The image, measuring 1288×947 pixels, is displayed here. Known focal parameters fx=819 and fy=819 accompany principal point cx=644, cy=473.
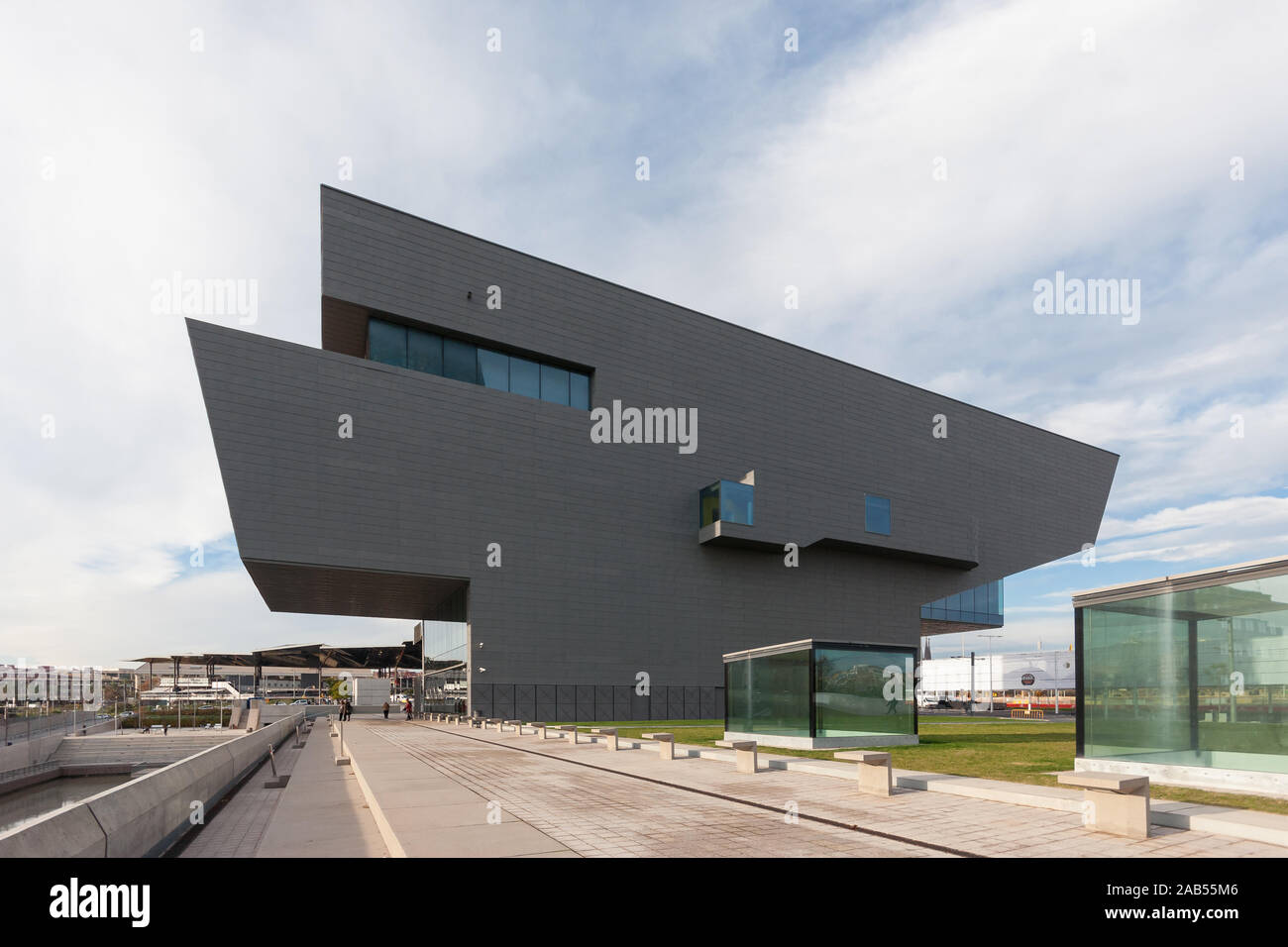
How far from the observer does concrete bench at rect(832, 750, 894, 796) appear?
12344 millimetres

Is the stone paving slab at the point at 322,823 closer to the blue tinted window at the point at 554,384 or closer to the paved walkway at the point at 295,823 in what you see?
the paved walkway at the point at 295,823

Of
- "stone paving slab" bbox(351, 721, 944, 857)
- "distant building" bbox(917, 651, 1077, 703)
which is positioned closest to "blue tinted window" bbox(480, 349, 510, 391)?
"stone paving slab" bbox(351, 721, 944, 857)

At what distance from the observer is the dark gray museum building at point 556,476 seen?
130 ft

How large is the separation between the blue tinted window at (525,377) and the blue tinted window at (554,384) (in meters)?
0.33

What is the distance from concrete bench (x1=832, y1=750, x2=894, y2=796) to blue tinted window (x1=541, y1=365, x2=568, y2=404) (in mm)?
36598

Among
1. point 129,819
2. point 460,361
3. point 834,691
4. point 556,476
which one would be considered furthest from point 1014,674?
point 129,819

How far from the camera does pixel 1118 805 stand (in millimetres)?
9062

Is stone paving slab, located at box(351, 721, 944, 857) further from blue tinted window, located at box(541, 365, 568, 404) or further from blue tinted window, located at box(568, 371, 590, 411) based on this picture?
blue tinted window, located at box(568, 371, 590, 411)

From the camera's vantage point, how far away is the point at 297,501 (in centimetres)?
3862

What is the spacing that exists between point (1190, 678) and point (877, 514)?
4541 cm

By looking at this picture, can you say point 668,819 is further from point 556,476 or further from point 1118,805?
point 556,476

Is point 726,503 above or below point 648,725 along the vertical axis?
above
